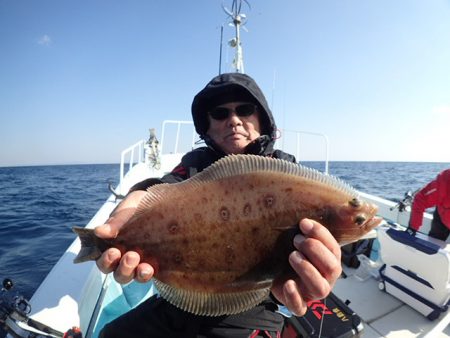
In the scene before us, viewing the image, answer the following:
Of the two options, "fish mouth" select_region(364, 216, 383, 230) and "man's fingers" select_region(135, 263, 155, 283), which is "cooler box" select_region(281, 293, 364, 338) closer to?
"fish mouth" select_region(364, 216, 383, 230)

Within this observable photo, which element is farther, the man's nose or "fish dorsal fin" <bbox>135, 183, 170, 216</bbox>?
the man's nose

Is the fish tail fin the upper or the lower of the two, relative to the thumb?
lower

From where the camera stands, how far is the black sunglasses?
2.94 meters

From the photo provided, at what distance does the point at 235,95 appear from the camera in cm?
299

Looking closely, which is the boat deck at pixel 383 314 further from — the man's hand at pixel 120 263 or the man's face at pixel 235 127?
the man's hand at pixel 120 263

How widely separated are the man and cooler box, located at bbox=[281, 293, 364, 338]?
979mm

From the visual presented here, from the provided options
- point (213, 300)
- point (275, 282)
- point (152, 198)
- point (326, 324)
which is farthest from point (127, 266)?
point (326, 324)

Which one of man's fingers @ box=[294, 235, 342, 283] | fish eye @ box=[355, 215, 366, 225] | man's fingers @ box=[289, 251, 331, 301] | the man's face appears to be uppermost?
the man's face

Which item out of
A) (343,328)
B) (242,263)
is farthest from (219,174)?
(343,328)

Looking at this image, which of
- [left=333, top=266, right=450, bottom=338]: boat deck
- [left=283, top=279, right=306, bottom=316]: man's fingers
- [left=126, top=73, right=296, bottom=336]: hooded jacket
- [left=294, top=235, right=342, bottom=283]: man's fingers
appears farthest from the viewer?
[left=333, top=266, right=450, bottom=338]: boat deck

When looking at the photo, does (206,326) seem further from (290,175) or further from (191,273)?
(290,175)

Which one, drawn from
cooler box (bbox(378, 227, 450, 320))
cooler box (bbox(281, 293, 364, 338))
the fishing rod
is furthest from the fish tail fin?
cooler box (bbox(378, 227, 450, 320))

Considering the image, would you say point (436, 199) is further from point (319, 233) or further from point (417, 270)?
point (319, 233)

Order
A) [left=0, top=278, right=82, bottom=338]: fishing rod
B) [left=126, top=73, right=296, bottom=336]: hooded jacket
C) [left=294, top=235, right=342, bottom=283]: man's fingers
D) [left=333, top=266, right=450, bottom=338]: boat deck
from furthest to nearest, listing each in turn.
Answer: [left=333, top=266, right=450, bottom=338]: boat deck < [left=126, top=73, right=296, bottom=336]: hooded jacket < [left=0, top=278, right=82, bottom=338]: fishing rod < [left=294, top=235, right=342, bottom=283]: man's fingers
